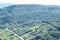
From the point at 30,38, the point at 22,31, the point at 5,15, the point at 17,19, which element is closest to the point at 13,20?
the point at 17,19

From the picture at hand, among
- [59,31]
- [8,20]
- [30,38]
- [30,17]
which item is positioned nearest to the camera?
[30,38]

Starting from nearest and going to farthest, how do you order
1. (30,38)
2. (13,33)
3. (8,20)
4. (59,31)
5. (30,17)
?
(30,38), (13,33), (59,31), (8,20), (30,17)

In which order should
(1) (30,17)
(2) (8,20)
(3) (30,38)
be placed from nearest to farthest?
1. (3) (30,38)
2. (2) (8,20)
3. (1) (30,17)

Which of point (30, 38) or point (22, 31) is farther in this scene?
point (22, 31)

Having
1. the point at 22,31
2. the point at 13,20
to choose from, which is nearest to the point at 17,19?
the point at 13,20

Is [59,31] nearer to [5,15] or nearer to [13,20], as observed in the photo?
[13,20]

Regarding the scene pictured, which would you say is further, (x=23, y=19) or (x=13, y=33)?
(x=23, y=19)

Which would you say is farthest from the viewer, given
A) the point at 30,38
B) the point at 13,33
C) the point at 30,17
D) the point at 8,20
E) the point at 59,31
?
the point at 30,17

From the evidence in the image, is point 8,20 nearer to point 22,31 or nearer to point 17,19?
point 17,19
